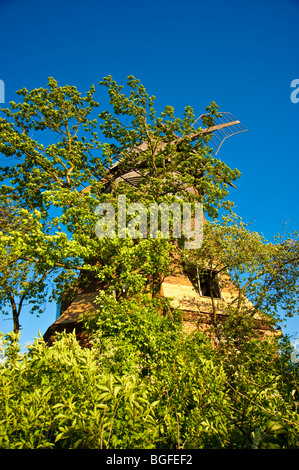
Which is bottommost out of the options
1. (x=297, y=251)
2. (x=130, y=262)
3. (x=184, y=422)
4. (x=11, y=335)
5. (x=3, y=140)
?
(x=184, y=422)

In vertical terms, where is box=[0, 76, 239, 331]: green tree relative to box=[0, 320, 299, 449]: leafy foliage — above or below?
above

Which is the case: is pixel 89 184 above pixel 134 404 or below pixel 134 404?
above

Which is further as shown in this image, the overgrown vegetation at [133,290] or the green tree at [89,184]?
the green tree at [89,184]

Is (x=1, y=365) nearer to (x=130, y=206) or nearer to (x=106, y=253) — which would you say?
(x=106, y=253)

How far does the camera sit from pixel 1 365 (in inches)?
167

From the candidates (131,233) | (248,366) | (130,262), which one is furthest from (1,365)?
(131,233)

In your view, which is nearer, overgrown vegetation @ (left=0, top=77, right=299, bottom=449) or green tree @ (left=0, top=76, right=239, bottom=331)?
overgrown vegetation @ (left=0, top=77, right=299, bottom=449)

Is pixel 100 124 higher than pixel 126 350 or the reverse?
higher

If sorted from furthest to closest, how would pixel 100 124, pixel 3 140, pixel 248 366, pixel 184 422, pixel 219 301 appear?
1. pixel 100 124
2. pixel 219 301
3. pixel 3 140
4. pixel 248 366
5. pixel 184 422

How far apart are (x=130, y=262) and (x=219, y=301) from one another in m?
7.43

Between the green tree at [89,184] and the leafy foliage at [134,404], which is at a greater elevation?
the green tree at [89,184]

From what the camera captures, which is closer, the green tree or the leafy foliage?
the leafy foliage

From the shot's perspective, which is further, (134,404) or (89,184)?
(89,184)
